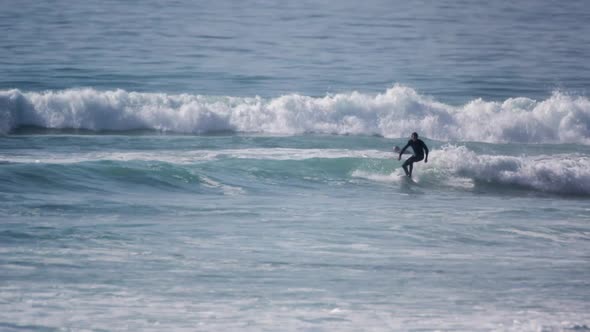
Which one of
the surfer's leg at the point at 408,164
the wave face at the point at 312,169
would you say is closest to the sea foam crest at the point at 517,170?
the wave face at the point at 312,169

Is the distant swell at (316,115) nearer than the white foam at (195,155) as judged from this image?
No

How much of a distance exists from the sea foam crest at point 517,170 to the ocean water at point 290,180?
0.06 metres

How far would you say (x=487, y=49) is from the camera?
40.0 metres

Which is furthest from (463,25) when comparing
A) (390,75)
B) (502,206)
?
(502,206)

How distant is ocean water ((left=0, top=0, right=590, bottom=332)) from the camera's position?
10.2 meters

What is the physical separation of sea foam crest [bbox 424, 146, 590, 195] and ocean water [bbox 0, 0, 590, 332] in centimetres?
6

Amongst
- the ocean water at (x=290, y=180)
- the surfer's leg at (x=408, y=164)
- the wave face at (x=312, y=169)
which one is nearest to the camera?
the ocean water at (x=290, y=180)

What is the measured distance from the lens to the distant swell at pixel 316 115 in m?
26.8

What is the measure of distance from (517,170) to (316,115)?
896 cm

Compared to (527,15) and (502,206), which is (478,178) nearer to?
(502,206)

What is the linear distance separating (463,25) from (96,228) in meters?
38.7

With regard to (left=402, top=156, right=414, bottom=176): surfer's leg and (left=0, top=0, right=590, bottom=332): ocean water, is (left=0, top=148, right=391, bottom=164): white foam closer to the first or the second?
(left=0, top=0, right=590, bottom=332): ocean water

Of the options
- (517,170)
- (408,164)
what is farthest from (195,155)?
(517,170)

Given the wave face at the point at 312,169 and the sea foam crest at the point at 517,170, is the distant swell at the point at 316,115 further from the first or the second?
the sea foam crest at the point at 517,170
